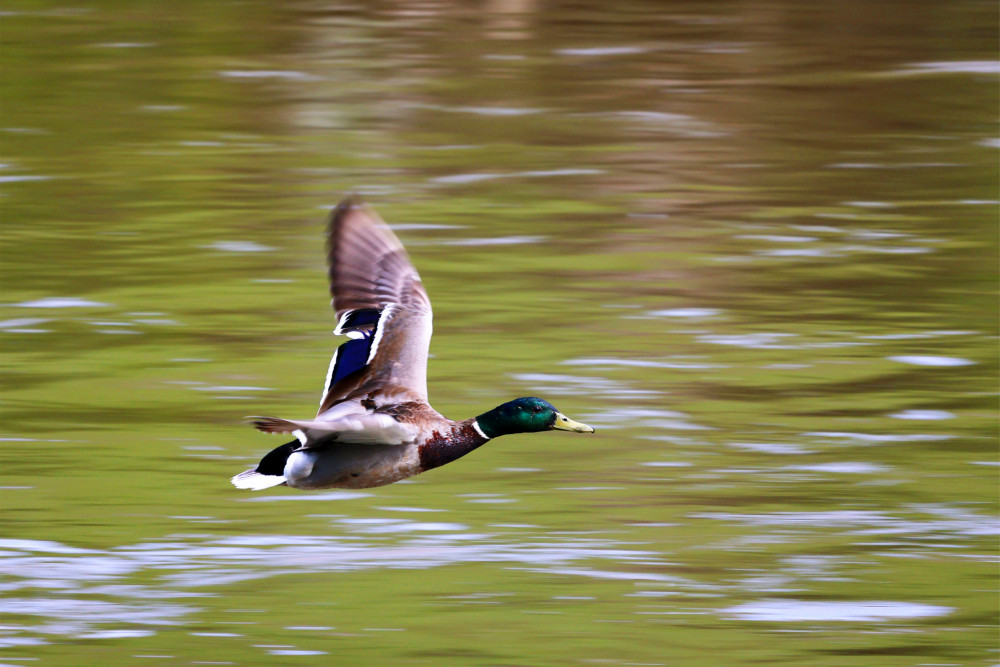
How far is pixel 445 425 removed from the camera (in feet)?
27.0

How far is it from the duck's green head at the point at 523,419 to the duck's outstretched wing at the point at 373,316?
335 mm

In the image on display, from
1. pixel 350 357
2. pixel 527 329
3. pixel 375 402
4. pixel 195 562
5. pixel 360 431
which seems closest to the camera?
pixel 360 431

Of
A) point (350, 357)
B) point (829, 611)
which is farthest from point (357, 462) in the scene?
point (829, 611)

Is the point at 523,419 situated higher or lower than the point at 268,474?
higher

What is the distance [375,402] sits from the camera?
27.1 ft

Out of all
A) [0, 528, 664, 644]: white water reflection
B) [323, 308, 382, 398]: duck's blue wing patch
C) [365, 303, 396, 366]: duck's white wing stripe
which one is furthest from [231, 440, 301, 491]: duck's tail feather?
[0, 528, 664, 644]: white water reflection

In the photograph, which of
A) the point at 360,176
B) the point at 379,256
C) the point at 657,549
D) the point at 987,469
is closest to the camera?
the point at 379,256

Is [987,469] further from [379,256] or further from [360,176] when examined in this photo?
[360,176]

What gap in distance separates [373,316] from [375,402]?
1.72ft

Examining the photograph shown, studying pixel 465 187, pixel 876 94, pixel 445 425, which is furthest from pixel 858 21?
pixel 445 425

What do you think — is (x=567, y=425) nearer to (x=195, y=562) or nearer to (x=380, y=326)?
(x=380, y=326)

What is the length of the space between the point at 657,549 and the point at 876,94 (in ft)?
45.7

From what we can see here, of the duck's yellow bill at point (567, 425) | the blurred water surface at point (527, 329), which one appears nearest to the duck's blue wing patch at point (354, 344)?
the duck's yellow bill at point (567, 425)

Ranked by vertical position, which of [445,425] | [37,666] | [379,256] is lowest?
[37,666]
